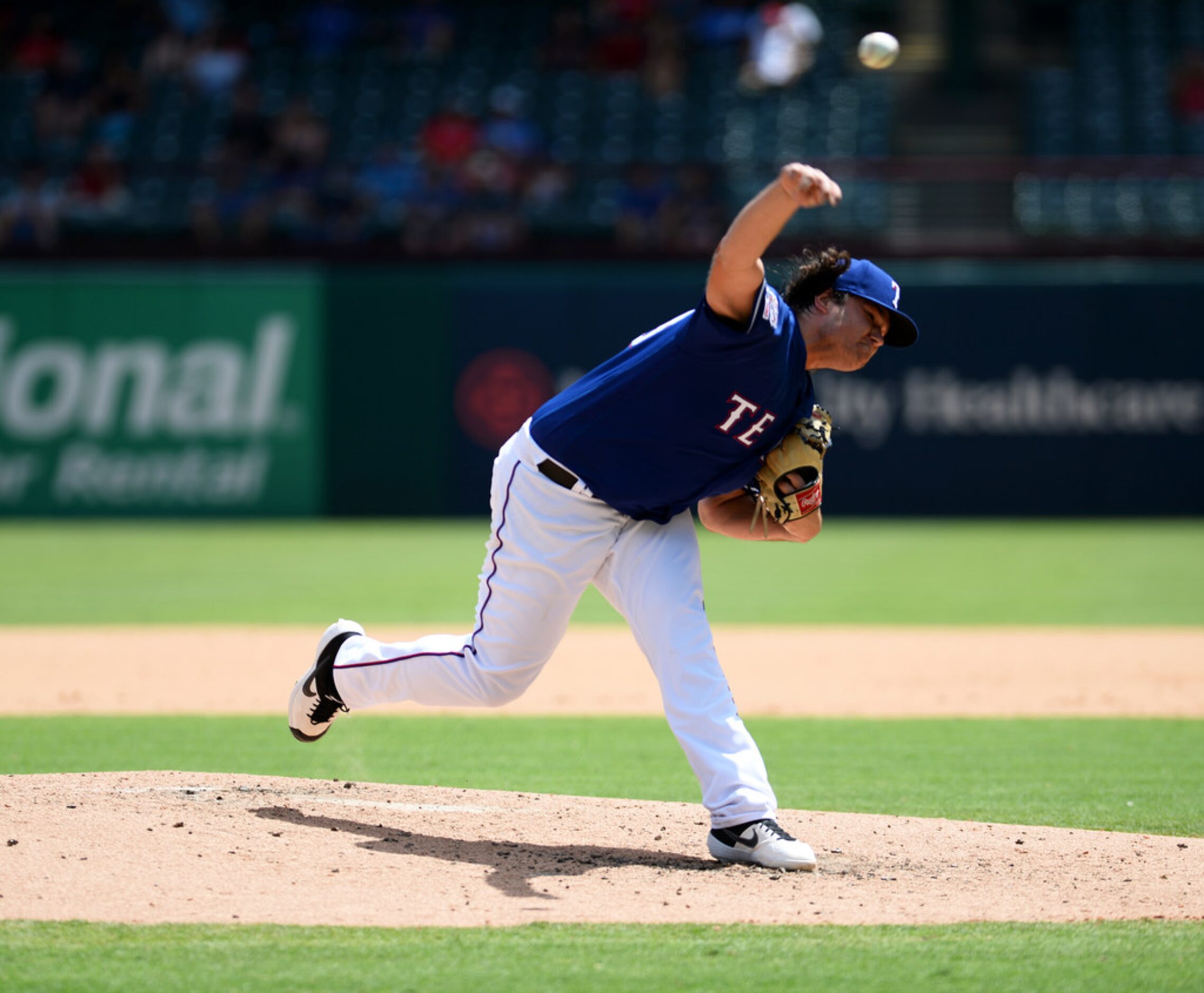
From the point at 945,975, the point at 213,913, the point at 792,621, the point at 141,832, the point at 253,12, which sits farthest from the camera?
the point at 253,12

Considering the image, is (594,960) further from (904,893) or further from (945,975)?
(904,893)

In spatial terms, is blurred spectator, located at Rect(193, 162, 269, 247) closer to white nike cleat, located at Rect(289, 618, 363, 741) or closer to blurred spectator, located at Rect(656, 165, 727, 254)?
blurred spectator, located at Rect(656, 165, 727, 254)

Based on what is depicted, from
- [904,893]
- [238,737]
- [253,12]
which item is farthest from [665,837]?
[253,12]

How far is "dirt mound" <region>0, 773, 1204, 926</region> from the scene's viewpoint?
3.66 m

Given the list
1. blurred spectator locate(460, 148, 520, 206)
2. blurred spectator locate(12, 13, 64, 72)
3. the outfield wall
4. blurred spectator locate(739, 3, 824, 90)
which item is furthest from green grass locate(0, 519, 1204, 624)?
blurred spectator locate(12, 13, 64, 72)

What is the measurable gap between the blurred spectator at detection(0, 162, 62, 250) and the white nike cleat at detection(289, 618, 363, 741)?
14349 millimetres

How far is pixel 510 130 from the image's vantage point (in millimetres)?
19234

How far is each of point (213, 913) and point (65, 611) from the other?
736 cm

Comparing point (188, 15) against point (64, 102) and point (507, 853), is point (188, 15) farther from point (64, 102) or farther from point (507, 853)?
point (507, 853)

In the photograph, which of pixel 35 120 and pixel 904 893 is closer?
pixel 904 893

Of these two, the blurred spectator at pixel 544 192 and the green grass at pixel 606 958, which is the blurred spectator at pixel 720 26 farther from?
the green grass at pixel 606 958

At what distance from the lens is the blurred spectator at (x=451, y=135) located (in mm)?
18719

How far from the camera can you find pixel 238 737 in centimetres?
630

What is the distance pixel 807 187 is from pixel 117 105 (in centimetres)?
1814
